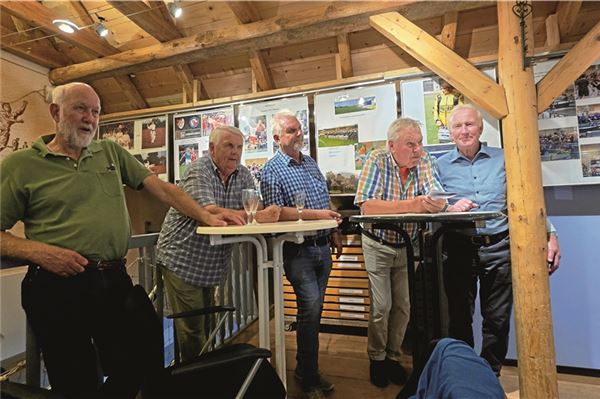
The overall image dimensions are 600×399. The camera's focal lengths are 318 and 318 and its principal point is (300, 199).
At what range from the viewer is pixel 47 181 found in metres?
1.25

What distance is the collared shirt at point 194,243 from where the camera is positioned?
168 centimetres

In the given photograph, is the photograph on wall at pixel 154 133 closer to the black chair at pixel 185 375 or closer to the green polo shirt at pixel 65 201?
the green polo shirt at pixel 65 201

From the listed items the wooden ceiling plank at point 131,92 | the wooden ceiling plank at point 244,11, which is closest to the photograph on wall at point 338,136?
the wooden ceiling plank at point 244,11

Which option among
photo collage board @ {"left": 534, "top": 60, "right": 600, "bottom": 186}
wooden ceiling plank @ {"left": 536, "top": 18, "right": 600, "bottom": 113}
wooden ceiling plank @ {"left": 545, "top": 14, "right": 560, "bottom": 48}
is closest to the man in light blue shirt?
wooden ceiling plank @ {"left": 536, "top": 18, "right": 600, "bottom": 113}

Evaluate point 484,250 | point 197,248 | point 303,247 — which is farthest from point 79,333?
point 484,250

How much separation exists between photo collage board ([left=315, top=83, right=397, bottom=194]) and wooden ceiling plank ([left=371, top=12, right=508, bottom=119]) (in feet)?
1.94

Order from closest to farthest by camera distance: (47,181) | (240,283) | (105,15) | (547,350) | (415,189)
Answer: (47,181) → (547,350) → (415,189) → (240,283) → (105,15)

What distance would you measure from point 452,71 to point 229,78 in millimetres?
2455

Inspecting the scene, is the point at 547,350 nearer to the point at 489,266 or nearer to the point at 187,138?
the point at 489,266

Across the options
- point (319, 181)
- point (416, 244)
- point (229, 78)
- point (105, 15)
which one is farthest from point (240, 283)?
point (105, 15)

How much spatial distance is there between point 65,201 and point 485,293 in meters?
2.38

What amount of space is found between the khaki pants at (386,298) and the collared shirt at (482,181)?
0.52 m

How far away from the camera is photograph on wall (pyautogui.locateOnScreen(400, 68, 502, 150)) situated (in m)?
2.68

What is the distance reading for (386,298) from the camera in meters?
1.98
